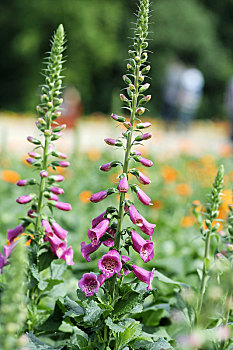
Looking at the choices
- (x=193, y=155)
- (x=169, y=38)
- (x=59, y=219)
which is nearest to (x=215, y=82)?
(x=169, y=38)

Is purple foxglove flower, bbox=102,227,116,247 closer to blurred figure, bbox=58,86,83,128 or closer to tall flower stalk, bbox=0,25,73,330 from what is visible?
tall flower stalk, bbox=0,25,73,330

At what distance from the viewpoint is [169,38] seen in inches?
909

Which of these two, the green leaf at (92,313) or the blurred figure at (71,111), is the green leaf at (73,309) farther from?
the blurred figure at (71,111)

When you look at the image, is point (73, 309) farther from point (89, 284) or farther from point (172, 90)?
point (172, 90)

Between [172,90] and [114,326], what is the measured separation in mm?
16553

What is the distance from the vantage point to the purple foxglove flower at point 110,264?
1.81 m

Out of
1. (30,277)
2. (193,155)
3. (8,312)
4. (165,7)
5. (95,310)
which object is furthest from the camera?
(165,7)

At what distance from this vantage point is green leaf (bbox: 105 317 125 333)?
176 centimetres

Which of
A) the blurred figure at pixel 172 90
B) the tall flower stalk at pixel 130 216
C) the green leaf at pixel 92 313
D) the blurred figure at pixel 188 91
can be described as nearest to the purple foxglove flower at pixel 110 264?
the tall flower stalk at pixel 130 216

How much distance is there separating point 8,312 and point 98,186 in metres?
5.02

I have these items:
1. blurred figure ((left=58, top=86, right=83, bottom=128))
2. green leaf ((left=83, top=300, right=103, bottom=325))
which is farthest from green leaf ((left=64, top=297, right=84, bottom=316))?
blurred figure ((left=58, top=86, right=83, bottom=128))

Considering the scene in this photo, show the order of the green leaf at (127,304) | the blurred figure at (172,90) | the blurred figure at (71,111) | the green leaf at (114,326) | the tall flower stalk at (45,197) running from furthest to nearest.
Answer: the blurred figure at (172,90) < the blurred figure at (71,111) < the tall flower stalk at (45,197) < the green leaf at (127,304) < the green leaf at (114,326)

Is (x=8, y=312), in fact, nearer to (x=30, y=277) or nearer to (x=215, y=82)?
(x=30, y=277)

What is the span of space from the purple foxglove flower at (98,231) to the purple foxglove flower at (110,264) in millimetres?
74
